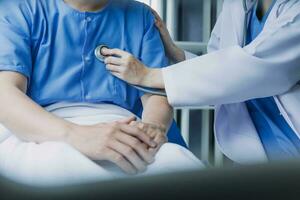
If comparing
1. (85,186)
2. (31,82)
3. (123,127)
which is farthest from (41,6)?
(85,186)

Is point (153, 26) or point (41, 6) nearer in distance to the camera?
point (41, 6)

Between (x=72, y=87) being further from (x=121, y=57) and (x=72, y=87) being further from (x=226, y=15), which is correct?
(x=226, y=15)

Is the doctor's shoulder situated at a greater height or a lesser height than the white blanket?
greater

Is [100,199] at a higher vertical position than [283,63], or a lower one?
higher

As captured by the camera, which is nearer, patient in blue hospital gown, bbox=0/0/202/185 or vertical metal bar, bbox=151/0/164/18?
patient in blue hospital gown, bbox=0/0/202/185

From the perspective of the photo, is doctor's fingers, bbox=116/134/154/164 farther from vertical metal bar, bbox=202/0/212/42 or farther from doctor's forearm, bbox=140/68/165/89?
vertical metal bar, bbox=202/0/212/42

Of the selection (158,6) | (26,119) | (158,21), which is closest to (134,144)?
(26,119)

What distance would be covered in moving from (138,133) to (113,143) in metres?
0.04

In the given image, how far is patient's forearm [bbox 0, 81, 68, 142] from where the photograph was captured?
22.7 inches

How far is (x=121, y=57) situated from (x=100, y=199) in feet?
1.90

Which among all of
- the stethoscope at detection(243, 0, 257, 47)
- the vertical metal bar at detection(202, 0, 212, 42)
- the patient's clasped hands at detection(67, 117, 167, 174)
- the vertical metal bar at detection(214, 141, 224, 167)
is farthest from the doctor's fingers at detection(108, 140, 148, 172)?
the vertical metal bar at detection(202, 0, 212, 42)

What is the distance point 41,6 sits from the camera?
0.72 meters

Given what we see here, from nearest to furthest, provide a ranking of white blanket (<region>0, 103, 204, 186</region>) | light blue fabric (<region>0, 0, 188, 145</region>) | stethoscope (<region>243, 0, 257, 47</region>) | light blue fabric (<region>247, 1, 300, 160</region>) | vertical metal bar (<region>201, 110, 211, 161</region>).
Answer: white blanket (<region>0, 103, 204, 186</region>), light blue fabric (<region>0, 0, 188, 145</region>), light blue fabric (<region>247, 1, 300, 160</region>), stethoscope (<region>243, 0, 257, 47</region>), vertical metal bar (<region>201, 110, 211, 161</region>)

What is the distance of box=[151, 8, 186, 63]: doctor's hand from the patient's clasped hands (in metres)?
0.36
